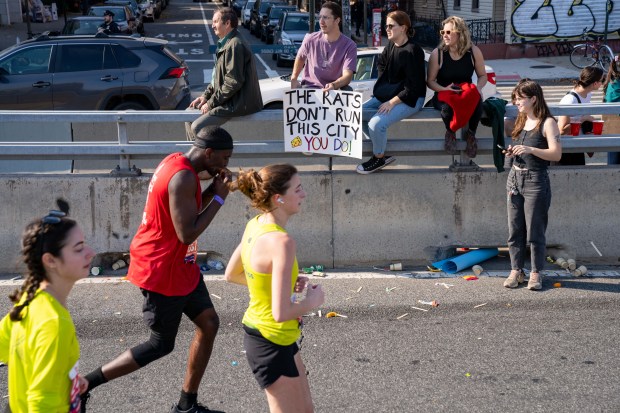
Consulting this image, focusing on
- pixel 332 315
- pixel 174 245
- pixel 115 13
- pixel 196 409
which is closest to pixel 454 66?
pixel 332 315

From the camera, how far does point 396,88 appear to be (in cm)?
784

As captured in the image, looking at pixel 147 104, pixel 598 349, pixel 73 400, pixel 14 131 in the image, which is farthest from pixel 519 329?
pixel 147 104

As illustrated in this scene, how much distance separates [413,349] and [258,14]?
116 feet

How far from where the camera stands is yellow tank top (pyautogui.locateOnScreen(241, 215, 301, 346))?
155 inches

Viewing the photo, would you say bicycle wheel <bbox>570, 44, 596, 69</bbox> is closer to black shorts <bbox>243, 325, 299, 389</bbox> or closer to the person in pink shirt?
the person in pink shirt

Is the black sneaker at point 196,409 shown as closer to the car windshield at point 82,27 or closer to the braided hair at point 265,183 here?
the braided hair at point 265,183

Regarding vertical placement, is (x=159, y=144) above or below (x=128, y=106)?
above

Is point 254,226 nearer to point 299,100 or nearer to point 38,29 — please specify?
point 299,100

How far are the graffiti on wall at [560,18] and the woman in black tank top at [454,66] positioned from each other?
21835 mm

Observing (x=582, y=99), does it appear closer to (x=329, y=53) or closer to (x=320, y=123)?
(x=329, y=53)

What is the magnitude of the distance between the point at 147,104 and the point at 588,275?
30.8ft

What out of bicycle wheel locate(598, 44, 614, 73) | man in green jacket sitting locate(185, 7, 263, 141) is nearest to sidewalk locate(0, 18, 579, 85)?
bicycle wheel locate(598, 44, 614, 73)

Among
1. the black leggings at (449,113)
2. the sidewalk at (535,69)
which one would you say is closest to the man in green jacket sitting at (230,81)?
the black leggings at (449,113)

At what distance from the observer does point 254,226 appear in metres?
4.07
